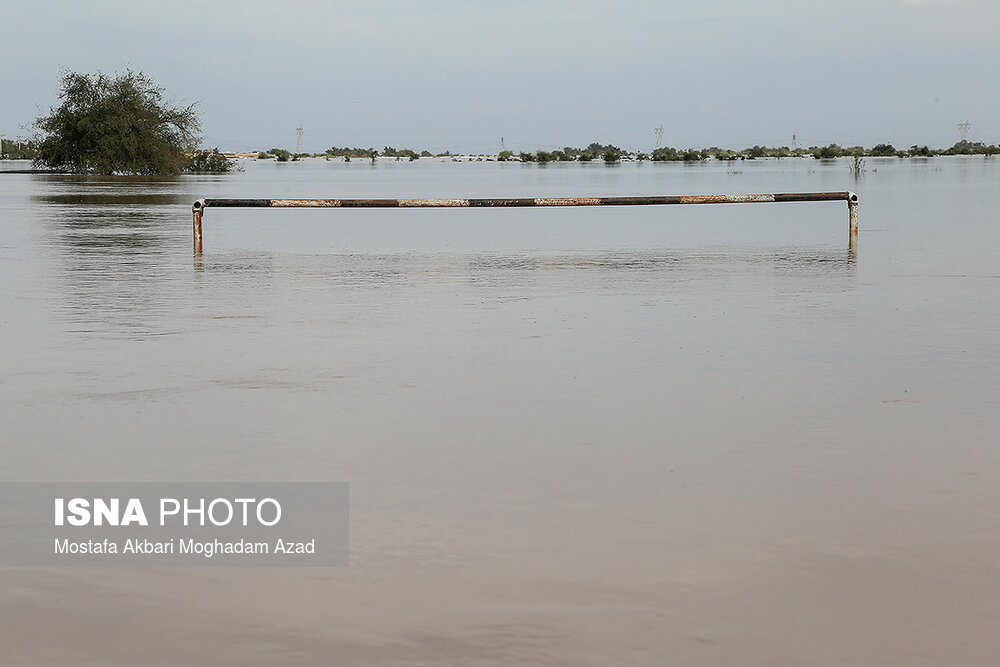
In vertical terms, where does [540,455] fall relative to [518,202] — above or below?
below

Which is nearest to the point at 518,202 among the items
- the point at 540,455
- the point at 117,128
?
the point at 540,455

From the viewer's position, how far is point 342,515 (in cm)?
545

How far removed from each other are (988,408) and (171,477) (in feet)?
14.8

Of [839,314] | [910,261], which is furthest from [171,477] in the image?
[910,261]

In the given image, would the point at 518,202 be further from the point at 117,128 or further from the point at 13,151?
the point at 13,151

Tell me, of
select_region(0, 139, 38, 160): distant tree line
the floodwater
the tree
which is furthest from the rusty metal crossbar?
select_region(0, 139, 38, 160): distant tree line

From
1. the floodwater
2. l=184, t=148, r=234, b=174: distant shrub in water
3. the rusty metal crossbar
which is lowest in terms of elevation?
the floodwater

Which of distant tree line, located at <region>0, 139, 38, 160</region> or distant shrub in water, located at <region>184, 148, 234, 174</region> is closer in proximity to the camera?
distant shrub in water, located at <region>184, 148, 234, 174</region>

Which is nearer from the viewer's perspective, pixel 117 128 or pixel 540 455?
pixel 540 455

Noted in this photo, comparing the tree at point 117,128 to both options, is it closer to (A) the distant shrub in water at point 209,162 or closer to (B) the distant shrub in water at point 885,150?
(A) the distant shrub in water at point 209,162

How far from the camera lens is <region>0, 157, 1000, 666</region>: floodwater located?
4164 mm

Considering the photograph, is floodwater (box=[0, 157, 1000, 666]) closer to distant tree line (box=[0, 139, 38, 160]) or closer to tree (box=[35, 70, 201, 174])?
tree (box=[35, 70, 201, 174])

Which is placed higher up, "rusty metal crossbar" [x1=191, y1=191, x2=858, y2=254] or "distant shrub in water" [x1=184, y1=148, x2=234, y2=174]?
"distant shrub in water" [x1=184, y1=148, x2=234, y2=174]

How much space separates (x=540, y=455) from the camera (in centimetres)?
648
